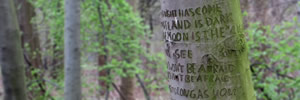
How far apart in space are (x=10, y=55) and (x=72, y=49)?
0.89 m

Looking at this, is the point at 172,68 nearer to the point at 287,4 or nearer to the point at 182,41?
the point at 182,41

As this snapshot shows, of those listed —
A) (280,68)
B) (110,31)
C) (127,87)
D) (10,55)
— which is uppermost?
(110,31)

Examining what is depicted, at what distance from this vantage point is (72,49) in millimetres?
3268

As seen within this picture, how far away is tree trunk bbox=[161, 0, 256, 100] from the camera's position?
1023mm

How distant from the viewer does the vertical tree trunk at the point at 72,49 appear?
3264 mm

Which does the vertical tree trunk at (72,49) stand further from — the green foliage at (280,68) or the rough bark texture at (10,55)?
the green foliage at (280,68)

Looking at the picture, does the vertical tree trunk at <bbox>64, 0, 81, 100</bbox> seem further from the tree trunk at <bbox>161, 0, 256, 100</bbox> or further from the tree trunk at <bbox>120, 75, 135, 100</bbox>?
the tree trunk at <bbox>120, 75, 135, 100</bbox>

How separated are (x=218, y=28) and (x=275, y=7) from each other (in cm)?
667

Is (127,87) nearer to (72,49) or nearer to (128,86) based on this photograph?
(128,86)

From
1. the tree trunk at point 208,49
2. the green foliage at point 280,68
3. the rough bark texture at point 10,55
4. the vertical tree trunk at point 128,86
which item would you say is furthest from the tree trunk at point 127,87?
the tree trunk at point 208,49

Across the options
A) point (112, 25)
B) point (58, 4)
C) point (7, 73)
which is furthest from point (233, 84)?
point (58, 4)

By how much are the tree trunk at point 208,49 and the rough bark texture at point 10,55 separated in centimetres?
191

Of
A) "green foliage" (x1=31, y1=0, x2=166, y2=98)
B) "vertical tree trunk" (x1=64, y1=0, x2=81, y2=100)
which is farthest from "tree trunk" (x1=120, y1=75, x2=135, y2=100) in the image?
"vertical tree trunk" (x1=64, y1=0, x2=81, y2=100)

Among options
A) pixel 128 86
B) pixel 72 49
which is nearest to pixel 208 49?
pixel 72 49
